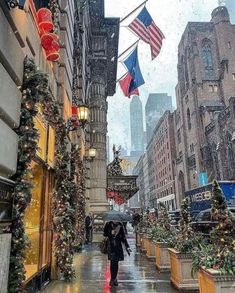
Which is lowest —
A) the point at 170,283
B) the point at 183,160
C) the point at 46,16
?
the point at 170,283

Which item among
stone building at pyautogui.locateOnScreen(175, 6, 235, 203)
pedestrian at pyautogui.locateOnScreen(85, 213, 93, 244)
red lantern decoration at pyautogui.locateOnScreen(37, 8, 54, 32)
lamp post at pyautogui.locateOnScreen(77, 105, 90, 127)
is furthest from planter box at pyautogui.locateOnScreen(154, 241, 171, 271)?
stone building at pyautogui.locateOnScreen(175, 6, 235, 203)

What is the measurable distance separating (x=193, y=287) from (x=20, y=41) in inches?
268

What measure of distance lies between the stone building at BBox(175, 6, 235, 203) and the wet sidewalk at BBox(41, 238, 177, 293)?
168ft

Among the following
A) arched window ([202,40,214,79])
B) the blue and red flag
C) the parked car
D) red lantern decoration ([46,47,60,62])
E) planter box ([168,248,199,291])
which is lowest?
Result: planter box ([168,248,199,291])

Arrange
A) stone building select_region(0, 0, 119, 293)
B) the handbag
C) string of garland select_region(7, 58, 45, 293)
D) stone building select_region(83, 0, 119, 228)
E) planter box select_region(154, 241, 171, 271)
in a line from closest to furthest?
stone building select_region(0, 0, 119, 293)
string of garland select_region(7, 58, 45, 293)
the handbag
planter box select_region(154, 241, 171, 271)
stone building select_region(83, 0, 119, 228)

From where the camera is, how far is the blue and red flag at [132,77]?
51.2 ft

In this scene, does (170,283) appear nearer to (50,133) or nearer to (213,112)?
(50,133)

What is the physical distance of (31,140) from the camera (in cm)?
568

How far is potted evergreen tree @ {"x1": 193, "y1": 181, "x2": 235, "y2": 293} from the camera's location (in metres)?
5.14

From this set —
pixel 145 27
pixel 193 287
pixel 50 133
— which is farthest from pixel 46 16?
pixel 193 287

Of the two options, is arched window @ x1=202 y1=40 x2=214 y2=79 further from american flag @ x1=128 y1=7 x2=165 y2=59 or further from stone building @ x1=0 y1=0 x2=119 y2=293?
american flag @ x1=128 y1=7 x2=165 y2=59

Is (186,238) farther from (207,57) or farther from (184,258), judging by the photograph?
(207,57)

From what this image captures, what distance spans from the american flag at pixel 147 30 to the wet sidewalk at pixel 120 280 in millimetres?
8725

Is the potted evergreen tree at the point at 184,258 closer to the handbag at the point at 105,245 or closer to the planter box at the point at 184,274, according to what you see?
the planter box at the point at 184,274
